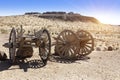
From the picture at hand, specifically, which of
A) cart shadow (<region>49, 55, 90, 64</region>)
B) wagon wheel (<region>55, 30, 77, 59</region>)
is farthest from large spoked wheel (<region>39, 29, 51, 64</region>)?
wagon wheel (<region>55, 30, 77, 59</region>)

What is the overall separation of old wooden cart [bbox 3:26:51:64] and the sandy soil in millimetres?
431

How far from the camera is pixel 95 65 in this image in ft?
41.3

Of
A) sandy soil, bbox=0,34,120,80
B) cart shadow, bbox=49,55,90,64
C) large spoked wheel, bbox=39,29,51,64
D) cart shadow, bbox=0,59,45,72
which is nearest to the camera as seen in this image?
sandy soil, bbox=0,34,120,80

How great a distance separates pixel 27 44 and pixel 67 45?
269 cm

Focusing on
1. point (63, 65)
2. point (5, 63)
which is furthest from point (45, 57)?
point (5, 63)

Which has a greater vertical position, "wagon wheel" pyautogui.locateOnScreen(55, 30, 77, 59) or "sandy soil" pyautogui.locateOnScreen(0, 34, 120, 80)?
"wagon wheel" pyautogui.locateOnScreen(55, 30, 77, 59)

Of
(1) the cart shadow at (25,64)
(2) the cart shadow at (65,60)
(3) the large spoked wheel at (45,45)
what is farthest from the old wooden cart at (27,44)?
(2) the cart shadow at (65,60)

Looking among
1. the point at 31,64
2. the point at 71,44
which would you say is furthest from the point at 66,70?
the point at 71,44

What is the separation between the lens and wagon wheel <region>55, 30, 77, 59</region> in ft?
45.6

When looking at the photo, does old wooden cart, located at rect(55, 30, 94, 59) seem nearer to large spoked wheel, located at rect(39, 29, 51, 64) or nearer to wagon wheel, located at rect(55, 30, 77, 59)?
wagon wheel, located at rect(55, 30, 77, 59)

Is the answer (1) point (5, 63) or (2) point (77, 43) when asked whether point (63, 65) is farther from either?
(1) point (5, 63)

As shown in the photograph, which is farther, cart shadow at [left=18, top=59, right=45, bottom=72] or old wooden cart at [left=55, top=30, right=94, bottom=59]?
old wooden cart at [left=55, top=30, right=94, bottom=59]

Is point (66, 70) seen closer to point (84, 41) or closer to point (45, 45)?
point (45, 45)

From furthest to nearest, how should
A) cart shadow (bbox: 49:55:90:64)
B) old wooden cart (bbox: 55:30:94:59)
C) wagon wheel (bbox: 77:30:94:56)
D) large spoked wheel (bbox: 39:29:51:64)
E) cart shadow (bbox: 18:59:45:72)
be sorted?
wagon wheel (bbox: 77:30:94:56) < old wooden cart (bbox: 55:30:94:59) < cart shadow (bbox: 49:55:90:64) < large spoked wheel (bbox: 39:29:51:64) < cart shadow (bbox: 18:59:45:72)
